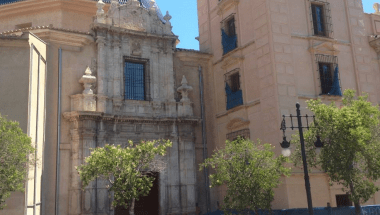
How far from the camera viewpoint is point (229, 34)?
796 inches

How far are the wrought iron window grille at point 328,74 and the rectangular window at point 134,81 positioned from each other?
7.88m

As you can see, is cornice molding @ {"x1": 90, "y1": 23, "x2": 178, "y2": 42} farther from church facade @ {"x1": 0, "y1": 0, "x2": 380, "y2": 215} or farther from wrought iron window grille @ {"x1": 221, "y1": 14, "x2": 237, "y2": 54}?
wrought iron window grille @ {"x1": 221, "y1": 14, "x2": 237, "y2": 54}

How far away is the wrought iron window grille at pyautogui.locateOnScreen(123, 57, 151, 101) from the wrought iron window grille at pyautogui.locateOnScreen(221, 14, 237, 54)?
151 inches

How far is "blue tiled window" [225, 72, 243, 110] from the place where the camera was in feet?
61.9

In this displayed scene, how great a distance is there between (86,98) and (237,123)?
6641 millimetres

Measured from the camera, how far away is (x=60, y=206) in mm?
16281

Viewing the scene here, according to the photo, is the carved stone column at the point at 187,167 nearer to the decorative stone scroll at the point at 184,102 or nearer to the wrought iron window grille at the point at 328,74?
the decorative stone scroll at the point at 184,102

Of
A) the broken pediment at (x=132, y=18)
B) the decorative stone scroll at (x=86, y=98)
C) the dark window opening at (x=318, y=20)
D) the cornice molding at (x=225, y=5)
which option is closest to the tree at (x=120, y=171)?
the decorative stone scroll at (x=86, y=98)

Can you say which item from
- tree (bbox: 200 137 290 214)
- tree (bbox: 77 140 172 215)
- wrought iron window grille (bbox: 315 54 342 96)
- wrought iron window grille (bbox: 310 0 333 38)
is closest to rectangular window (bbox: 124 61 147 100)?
tree (bbox: 77 140 172 215)

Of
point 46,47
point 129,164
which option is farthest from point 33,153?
Answer: point 46,47

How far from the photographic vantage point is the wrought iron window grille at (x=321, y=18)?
61.6 feet

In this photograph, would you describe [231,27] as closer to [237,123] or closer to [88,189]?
[237,123]

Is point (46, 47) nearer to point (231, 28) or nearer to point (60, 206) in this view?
point (60, 206)

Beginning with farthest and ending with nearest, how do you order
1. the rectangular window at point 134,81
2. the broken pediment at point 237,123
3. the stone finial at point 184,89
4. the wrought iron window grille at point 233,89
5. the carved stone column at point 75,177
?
1. the stone finial at point 184,89
2. the rectangular window at point 134,81
3. the wrought iron window grille at point 233,89
4. the broken pediment at point 237,123
5. the carved stone column at point 75,177
